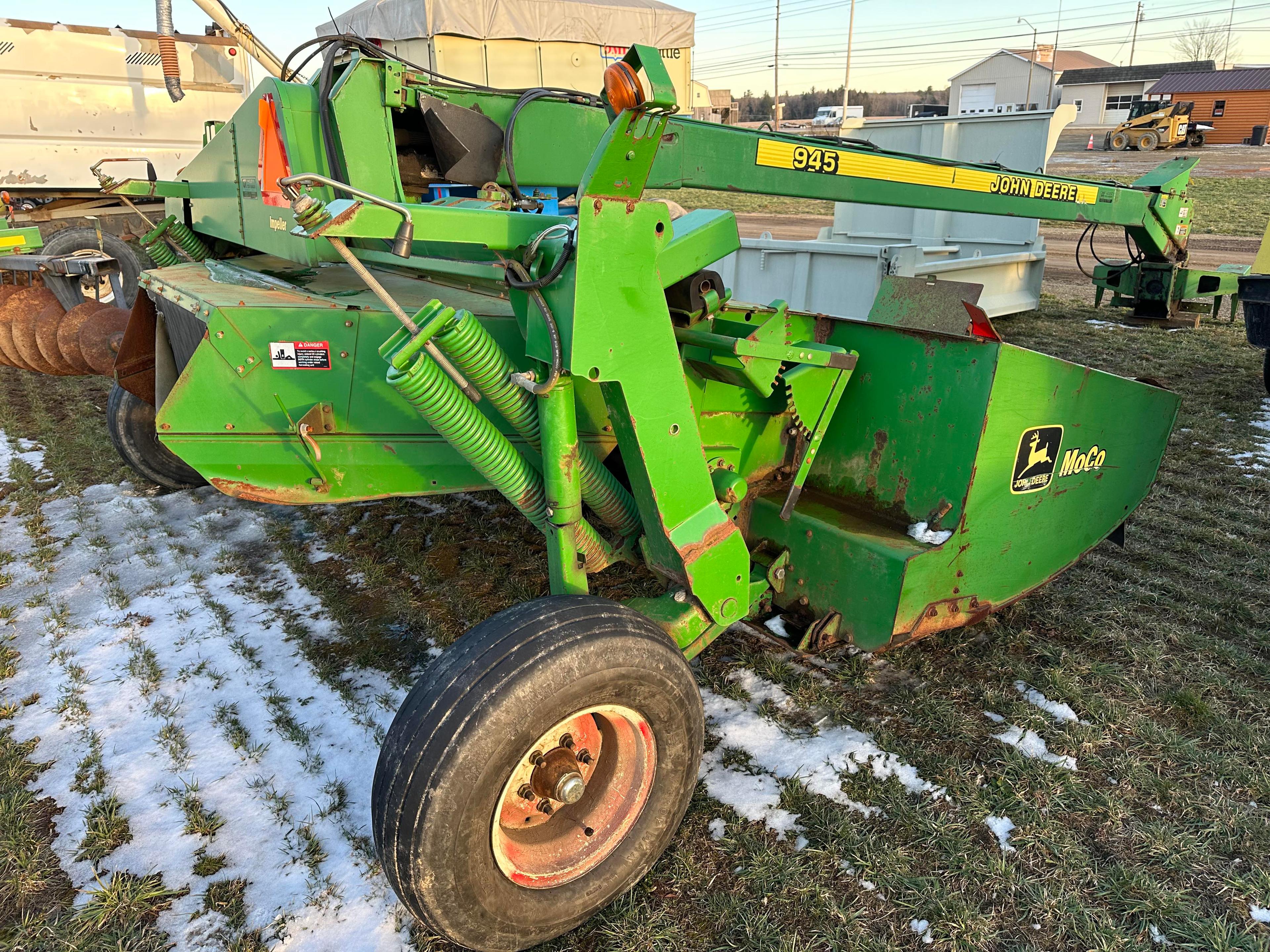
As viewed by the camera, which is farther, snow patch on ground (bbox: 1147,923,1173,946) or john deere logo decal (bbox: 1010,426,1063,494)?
john deere logo decal (bbox: 1010,426,1063,494)

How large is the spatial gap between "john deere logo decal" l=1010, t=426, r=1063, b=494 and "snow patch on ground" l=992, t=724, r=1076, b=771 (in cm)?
81

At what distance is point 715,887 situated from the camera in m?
2.30

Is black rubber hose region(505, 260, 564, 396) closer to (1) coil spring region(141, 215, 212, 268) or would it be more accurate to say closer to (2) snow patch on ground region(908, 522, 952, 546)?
(2) snow patch on ground region(908, 522, 952, 546)

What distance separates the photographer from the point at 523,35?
52.9 feet

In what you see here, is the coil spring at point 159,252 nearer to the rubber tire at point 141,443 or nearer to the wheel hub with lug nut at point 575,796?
the rubber tire at point 141,443

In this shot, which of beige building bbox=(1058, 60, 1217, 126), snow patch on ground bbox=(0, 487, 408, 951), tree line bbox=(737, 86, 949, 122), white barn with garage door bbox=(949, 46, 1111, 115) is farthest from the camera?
tree line bbox=(737, 86, 949, 122)

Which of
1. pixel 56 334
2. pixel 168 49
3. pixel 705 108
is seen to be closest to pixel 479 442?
pixel 56 334

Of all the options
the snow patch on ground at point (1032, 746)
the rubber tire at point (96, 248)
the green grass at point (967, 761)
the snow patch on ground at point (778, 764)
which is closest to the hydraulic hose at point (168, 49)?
the rubber tire at point (96, 248)

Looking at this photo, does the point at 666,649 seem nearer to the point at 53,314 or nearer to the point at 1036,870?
the point at 1036,870

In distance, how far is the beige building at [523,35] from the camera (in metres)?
15.6

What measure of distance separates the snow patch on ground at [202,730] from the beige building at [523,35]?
13.2 meters

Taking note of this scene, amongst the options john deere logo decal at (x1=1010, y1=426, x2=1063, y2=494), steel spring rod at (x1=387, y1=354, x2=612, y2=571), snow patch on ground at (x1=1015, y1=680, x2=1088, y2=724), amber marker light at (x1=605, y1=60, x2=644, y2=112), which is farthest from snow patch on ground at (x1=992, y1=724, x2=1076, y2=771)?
amber marker light at (x1=605, y1=60, x2=644, y2=112)

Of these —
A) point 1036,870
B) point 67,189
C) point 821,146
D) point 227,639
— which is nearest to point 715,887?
point 1036,870

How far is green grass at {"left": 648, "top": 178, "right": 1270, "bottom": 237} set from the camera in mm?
15664
